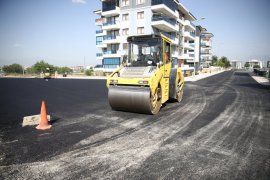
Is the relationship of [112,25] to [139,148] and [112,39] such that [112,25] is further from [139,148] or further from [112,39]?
[139,148]

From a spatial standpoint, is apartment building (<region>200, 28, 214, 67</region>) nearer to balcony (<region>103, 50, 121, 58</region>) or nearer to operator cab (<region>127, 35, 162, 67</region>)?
balcony (<region>103, 50, 121, 58</region>)

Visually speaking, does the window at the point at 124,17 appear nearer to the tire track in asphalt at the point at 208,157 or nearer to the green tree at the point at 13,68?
the tire track in asphalt at the point at 208,157

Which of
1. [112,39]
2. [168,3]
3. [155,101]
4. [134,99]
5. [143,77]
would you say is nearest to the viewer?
[134,99]

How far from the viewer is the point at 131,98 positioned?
6965 mm

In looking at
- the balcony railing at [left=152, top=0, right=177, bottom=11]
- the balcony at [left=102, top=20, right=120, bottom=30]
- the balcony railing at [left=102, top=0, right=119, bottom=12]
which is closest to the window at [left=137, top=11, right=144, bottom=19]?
the balcony railing at [left=152, top=0, right=177, bottom=11]

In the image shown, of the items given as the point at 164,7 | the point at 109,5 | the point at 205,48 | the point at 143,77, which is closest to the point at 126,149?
the point at 143,77

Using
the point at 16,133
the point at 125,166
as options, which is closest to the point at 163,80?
the point at 125,166

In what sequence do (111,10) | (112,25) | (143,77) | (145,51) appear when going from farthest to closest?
(112,25) < (111,10) < (145,51) < (143,77)

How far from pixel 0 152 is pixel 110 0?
1577 inches

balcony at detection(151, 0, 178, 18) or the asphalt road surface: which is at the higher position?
balcony at detection(151, 0, 178, 18)

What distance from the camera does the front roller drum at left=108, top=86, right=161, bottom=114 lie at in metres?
6.80

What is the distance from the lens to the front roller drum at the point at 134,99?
22.3ft

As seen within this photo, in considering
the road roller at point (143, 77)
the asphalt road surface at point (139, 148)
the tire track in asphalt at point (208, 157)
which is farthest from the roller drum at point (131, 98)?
the tire track in asphalt at point (208, 157)

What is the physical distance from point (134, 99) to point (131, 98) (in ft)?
0.40
